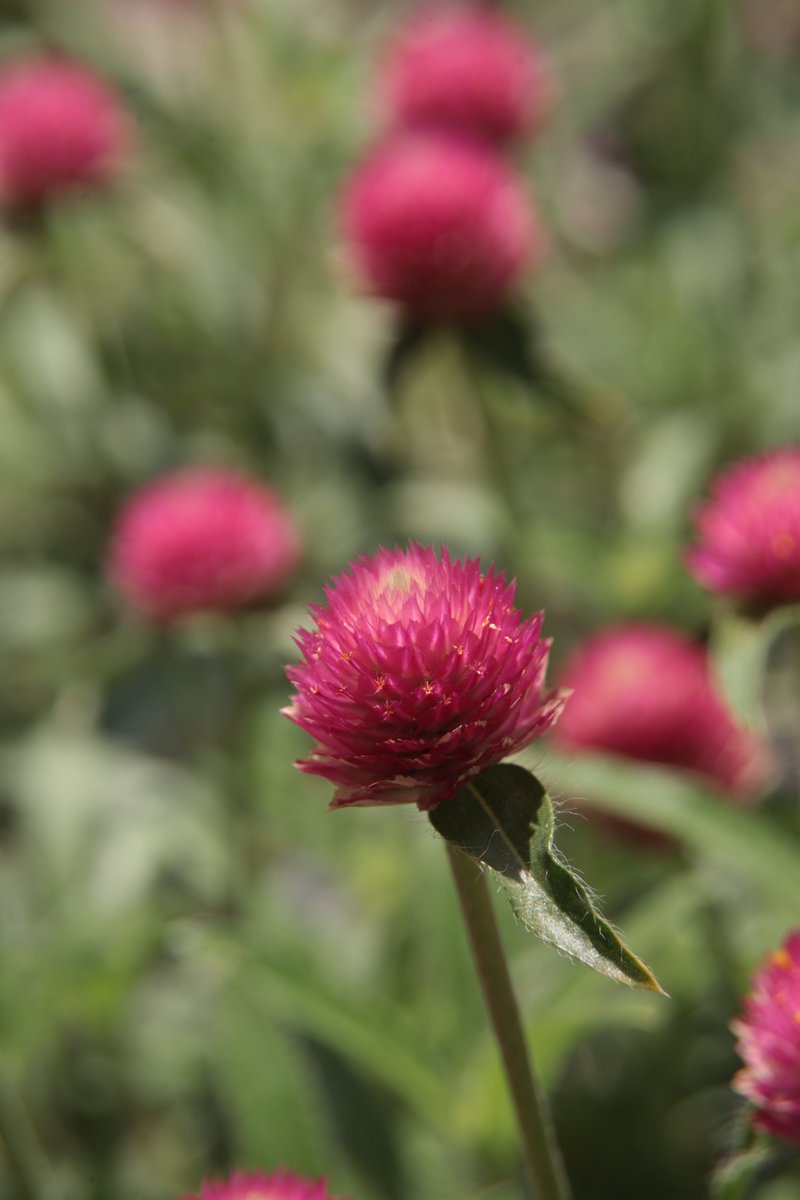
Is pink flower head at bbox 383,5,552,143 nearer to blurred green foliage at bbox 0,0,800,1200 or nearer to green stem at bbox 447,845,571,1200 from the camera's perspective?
blurred green foliage at bbox 0,0,800,1200

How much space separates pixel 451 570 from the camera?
0.90 metres

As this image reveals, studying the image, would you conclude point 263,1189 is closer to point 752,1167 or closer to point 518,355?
point 752,1167

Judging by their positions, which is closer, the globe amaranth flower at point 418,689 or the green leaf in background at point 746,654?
the globe amaranth flower at point 418,689

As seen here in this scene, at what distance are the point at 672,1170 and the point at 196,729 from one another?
0.94 metres

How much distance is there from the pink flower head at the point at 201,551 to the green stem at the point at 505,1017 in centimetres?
115

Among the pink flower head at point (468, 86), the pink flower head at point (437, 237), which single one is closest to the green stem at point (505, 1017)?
the pink flower head at point (437, 237)

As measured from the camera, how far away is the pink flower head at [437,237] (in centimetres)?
220

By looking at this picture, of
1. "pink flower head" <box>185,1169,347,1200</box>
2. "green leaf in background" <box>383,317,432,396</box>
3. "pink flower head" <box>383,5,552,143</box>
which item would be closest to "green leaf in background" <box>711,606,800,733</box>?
"pink flower head" <box>185,1169,347,1200</box>

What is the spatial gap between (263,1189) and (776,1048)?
1.07ft

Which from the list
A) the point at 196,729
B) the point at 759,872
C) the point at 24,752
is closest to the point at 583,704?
the point at 759,872

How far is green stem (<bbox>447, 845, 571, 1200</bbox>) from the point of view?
886mm

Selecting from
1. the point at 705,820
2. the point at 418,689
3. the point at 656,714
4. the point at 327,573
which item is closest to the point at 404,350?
the point at 327,573

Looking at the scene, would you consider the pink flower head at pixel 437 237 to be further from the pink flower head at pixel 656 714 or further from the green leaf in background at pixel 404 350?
the pink flower head at pixel 656 714

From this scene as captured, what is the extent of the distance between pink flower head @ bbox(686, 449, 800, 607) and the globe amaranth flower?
21.6 inches
